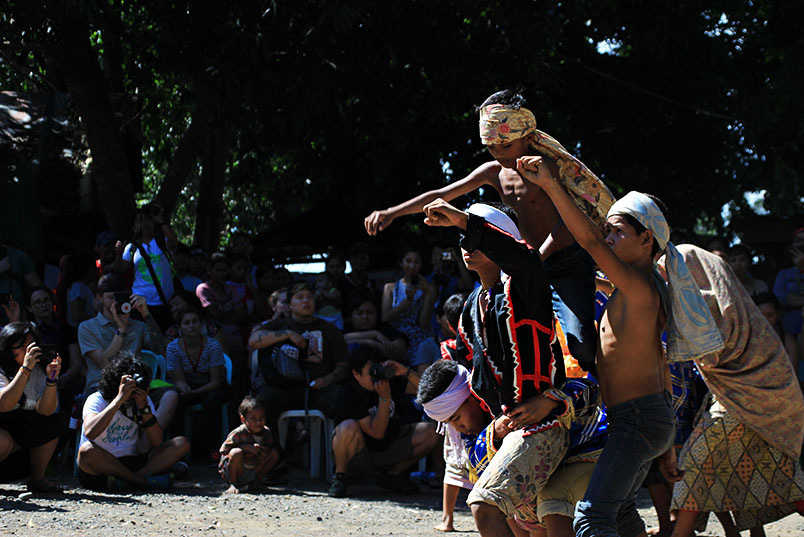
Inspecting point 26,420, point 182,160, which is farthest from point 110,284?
point 182,160

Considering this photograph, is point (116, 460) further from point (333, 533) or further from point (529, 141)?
point (529, 141)

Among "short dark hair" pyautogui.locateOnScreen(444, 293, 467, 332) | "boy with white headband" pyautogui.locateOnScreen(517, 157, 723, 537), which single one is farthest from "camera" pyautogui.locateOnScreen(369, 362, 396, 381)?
"boy with white headband" pyautogui.locateOnScreen(517, 157, 723, 537)

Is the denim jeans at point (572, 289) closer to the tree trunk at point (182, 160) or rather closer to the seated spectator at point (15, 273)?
the seated spectator at point (15, 273)

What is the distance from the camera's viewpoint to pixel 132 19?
11.4 m

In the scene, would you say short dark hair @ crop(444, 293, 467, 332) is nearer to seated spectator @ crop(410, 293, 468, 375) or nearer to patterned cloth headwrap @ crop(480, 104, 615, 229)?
seated spectator @ crop(410, 293, 468, 375)

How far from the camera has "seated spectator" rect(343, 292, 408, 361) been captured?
9211 millimetres

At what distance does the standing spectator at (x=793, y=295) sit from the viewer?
30.8 feet

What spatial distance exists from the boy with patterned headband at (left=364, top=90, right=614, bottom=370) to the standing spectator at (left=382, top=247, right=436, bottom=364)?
4.70 m

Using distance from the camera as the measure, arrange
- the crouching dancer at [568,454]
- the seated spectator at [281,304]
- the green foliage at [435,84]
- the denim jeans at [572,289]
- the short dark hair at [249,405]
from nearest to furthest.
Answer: the crouching dancer at [568,454]
the denim jeans at [572,289]
the short dark hair at [249,405]
the seated spectator at [281,304]
the green foliage at [435,84]

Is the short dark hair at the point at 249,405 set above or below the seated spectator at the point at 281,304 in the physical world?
below

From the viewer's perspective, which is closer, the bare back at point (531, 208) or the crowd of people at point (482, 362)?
the crowd of people at point (482, 362)

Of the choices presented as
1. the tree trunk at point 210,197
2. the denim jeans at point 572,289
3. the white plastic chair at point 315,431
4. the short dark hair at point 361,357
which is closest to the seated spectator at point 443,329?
the short dark hair at point 361,357

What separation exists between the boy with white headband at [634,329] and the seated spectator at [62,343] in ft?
19.7

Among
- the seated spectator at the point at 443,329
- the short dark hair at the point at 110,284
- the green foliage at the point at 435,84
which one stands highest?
the green foliage at the point at 435,84
